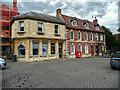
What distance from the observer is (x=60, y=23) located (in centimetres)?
1794

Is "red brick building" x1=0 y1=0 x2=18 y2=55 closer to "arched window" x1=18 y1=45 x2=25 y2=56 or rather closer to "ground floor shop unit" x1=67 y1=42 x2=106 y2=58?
"arched window" x1=18 y1=45 x2=25 y2=56

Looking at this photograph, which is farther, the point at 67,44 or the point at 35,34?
the point at 67,44

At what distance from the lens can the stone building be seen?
14.2 m

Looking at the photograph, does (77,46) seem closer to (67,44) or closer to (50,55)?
(67,44)

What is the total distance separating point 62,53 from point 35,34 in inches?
261

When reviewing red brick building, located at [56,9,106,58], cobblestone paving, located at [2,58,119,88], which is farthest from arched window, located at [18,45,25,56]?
red brick building, located at [56,9,106,58]

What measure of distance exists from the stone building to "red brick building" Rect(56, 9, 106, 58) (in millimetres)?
3308

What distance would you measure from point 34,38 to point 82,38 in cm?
1143

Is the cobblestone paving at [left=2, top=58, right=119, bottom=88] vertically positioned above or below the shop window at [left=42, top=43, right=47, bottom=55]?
below

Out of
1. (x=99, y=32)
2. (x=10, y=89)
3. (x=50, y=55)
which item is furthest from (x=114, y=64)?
(x=99, y=32)

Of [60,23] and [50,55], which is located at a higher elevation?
[60,23]

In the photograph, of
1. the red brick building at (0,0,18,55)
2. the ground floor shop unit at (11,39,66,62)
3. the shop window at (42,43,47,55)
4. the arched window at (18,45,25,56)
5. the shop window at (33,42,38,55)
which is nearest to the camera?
the ground floor shop unit at (11,39,66,62)

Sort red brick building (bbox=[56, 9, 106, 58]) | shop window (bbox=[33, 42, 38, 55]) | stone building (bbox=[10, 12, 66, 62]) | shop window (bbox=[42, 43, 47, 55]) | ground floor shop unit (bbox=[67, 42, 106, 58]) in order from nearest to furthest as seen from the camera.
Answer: stone building (bbox=[10, 12, 66, 62]), shop window (bbox=[33, 42, 38, 55]), shop window (bbox=[42, 43, 47, 55]), ground floor shop unit (bbox=[67, 42, 106, 58]), red brick building (bbox=[56, 9, 106, 58])

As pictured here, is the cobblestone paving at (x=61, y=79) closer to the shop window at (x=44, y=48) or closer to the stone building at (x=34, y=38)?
the stone building at (x=34, y=38)
